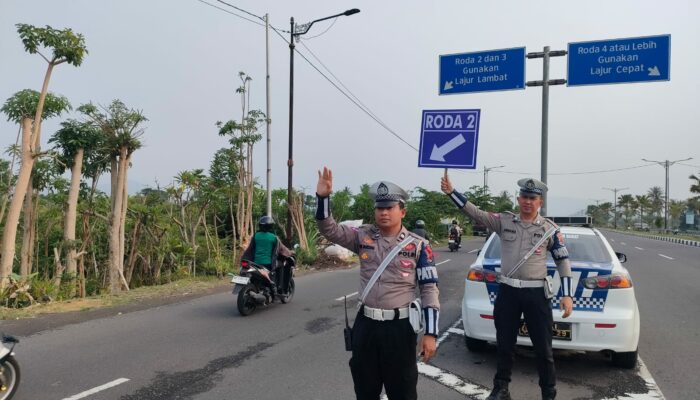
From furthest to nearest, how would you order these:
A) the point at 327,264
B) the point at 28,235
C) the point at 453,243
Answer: the point at 453,243
the point at 327,264
the point at 28,235

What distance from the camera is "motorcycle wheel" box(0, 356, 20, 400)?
13.3 feet

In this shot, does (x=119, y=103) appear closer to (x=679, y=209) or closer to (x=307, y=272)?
(x=307, y=272)

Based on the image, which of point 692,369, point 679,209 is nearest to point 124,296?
point 692,369

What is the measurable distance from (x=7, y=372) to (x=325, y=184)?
3.24 metres

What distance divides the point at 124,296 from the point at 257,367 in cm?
514

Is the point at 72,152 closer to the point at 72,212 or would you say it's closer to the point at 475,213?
the point at 72,212

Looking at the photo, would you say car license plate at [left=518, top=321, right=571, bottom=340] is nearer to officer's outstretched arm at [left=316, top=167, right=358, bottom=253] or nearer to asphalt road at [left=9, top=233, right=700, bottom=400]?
asphalt road at [left=9, top=233, right=700, bottom=400]

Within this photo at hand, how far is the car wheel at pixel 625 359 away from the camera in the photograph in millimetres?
5020

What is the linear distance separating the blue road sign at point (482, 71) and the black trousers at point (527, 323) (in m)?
6.01

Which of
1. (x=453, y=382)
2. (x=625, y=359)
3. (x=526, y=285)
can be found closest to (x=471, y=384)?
(x=453, y=382)

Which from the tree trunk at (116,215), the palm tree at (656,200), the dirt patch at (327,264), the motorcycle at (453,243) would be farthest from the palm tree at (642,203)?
the tree trunk at (116,215)

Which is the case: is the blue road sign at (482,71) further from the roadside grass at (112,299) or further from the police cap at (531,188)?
the roadside grass at (112,299)

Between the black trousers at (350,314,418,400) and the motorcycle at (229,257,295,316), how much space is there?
4983 millimetres

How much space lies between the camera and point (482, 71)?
949cm
